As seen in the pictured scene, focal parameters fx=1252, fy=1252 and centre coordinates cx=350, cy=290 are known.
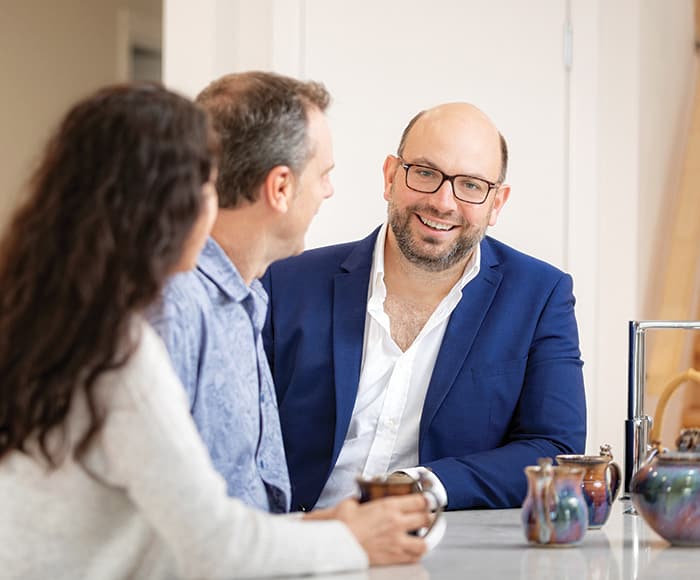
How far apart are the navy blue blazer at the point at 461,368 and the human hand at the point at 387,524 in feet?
2.91

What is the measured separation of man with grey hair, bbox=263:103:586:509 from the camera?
255 cm

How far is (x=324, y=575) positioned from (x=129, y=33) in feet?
15.3

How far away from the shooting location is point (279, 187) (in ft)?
6.41

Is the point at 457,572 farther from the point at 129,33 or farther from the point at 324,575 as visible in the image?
the point at 129,33

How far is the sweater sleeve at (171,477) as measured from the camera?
1303mm

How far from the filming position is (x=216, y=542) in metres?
1.34

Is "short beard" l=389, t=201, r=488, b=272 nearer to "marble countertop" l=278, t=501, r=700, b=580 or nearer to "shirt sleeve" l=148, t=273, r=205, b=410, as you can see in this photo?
"marble countertop" l=278, t=501, r=700, b=580

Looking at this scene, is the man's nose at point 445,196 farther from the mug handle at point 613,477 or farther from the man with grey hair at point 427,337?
the mug handle at point 613,477

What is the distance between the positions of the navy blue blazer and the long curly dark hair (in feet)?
4.00

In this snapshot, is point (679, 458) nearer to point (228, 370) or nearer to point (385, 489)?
point (385, 489)

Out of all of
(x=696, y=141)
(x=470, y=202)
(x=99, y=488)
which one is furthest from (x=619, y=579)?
(x=696, y=141)

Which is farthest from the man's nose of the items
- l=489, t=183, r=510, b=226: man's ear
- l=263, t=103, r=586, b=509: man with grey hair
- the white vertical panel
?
the white vertical panel

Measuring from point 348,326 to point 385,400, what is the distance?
0.18 meters

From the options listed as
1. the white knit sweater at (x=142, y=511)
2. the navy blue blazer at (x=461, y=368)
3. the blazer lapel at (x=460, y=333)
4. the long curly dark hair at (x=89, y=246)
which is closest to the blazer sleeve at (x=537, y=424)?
the navy blue blazer at (x=461, y=368)
